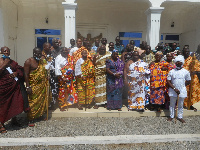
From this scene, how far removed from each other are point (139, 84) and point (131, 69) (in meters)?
0.44

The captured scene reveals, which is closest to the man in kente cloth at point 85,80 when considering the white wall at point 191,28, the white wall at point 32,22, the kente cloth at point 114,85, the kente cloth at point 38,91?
the kente cloth at point 114,85

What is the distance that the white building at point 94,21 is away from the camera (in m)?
8.45

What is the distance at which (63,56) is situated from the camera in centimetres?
444

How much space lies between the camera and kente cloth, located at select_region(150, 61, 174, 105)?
4371 millimetres

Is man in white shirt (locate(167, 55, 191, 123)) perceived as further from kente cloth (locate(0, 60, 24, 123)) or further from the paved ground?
kente cloth (locate(0, 60, 24, 123))

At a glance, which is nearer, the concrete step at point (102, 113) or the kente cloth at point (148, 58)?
A: the concrete step at point (102, 113)

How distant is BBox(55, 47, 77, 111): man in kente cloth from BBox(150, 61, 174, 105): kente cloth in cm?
205

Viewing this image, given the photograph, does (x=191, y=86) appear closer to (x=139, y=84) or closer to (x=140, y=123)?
(x=139, y=84)

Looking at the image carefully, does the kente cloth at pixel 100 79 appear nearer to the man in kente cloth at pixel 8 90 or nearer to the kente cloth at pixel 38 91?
the kente cloth at pixel 38 91

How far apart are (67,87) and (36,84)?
33.7 inches

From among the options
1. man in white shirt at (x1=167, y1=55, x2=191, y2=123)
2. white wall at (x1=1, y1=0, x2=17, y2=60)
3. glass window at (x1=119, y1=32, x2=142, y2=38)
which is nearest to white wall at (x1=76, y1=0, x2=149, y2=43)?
glass window at (x1=119, y1=32, x2=142, y2=38)

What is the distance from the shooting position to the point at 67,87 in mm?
4520

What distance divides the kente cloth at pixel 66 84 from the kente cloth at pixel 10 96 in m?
0.99

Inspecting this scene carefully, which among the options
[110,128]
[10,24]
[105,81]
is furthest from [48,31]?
[110,128]
